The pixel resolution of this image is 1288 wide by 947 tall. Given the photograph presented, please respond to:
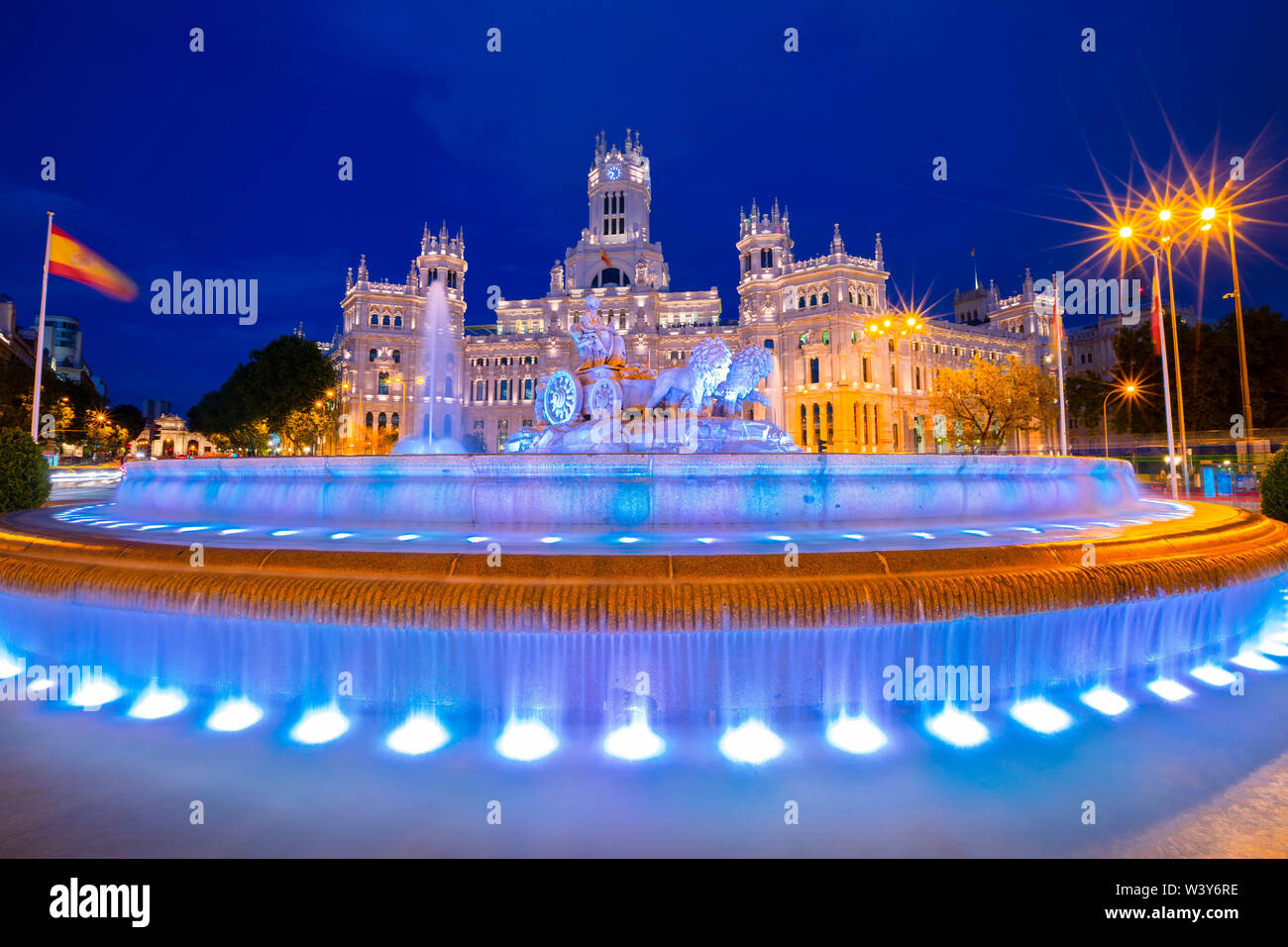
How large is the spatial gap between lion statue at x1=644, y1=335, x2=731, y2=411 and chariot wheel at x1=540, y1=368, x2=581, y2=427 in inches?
87.2

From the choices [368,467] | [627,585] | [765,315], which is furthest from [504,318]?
[627,585]

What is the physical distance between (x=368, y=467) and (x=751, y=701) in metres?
6.57

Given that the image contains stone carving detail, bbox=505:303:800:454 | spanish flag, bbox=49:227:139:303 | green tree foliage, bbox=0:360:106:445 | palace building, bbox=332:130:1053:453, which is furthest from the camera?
palace building, bbox=332:130:1053:453

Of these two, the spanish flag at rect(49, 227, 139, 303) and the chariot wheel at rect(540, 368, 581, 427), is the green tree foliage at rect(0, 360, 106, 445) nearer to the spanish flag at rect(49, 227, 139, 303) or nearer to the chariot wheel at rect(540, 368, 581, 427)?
the spanish flag at rect(49, 227, 139, 303)

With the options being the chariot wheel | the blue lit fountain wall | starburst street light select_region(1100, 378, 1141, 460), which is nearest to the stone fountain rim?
the blue lit fountain wall

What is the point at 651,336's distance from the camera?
240ft

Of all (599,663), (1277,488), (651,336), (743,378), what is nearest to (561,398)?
(743,378)

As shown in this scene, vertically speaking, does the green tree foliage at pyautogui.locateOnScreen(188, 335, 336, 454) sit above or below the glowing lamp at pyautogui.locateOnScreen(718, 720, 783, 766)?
above

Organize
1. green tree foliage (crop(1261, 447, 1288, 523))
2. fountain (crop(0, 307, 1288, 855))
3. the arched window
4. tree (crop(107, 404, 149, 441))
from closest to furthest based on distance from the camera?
fountain (crop(0, 307, 1288, 855)), green tree foliage (crop(1261, 447, 1288, 523)), the arched window, tree (crop(107, 404, 149, 441))

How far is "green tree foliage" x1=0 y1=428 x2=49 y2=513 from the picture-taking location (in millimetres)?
10750

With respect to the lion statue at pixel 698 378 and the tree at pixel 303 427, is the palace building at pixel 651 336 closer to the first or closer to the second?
the tree at pixel 303 427

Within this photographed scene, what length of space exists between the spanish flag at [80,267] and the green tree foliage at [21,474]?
9.39m

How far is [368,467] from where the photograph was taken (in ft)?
→ 28.7

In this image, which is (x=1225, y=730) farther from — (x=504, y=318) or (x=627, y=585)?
(x=504, y=318)
